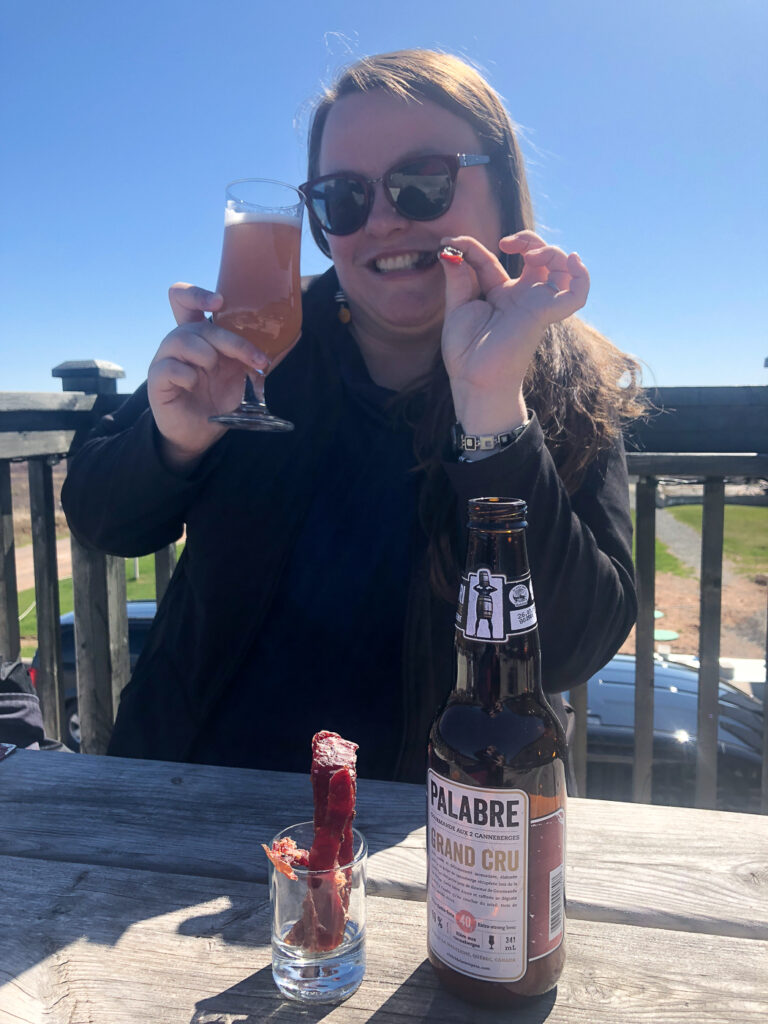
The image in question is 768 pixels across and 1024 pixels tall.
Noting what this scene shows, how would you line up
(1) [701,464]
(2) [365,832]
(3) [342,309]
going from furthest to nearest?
1. (1) [701,464]
2. (3) [342,309]
3. (2) [365,832]

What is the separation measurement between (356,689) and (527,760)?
32.3 inches

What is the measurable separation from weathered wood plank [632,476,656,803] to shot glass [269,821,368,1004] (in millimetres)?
1661

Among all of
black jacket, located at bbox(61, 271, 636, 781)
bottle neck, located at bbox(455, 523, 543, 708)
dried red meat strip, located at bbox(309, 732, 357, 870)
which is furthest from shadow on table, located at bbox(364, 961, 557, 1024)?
black jacket, located at bbox(61, 271, 636, 781)

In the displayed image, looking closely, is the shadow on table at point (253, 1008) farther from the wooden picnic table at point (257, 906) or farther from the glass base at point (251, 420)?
the glass base at point (251, 420)

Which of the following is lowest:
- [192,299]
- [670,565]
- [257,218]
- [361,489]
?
[670,565]

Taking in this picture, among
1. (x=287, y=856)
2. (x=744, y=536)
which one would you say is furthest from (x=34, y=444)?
(x=744, y=536)

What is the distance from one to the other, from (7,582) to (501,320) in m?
1.85

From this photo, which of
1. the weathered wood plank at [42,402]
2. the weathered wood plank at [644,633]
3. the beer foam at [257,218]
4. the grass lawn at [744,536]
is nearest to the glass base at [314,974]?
the beer foam at [257,218]

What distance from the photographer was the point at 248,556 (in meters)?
1.52

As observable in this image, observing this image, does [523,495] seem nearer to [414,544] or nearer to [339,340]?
[414,544]

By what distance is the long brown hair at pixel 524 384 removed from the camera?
1.48 m

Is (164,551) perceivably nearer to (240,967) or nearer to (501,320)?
(501,320)

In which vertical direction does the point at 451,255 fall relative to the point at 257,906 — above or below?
above

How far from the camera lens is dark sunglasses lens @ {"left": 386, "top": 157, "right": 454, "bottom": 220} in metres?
1.47
